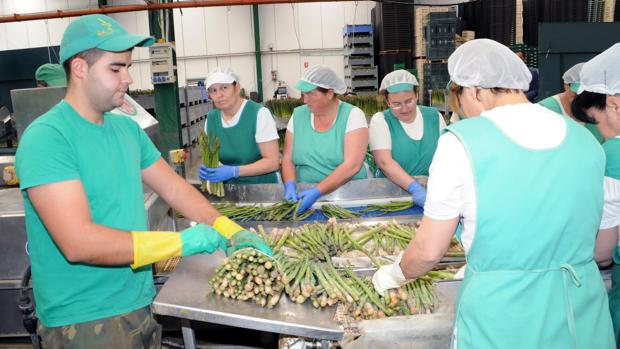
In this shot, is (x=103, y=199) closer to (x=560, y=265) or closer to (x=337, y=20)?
(x=560, y=265)

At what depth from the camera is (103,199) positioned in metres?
1.82

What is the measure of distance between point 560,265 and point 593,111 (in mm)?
949

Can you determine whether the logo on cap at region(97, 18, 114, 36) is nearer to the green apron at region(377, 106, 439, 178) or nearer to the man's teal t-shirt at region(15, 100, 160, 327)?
the man's teal t-shirt at region(15, 100, 160, 327)

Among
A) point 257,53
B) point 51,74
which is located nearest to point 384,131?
point 51,74

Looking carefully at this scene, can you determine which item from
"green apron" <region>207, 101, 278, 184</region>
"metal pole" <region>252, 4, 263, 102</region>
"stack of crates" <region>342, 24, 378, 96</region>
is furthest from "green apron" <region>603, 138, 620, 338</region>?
"metal pole" <region>252, 4, 263, 102</region>

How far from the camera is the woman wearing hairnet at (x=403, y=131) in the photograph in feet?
12.5

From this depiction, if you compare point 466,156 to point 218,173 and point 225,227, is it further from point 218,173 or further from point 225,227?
point 218,173

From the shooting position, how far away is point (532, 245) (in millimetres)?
1438

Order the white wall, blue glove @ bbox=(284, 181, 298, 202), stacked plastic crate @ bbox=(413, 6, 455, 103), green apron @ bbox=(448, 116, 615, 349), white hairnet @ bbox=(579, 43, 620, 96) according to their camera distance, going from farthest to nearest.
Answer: the white wall < stacked plastic crate @ bbox=(413, 6, 455, 103) < blue glove @ bbox=(284, 181, 298, 202) < white hairnet @ bbox=(579, 43, 620, 96) < green apron @ bbox=(448, 116, 615, 349)

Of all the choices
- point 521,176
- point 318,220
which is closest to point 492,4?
point 318,220

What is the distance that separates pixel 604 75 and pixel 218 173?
8.22 feet

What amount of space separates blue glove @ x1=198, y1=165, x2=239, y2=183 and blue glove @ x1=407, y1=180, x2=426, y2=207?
1.28m

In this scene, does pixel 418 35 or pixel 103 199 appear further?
pixel 418 35

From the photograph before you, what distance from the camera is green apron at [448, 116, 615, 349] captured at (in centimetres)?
139
